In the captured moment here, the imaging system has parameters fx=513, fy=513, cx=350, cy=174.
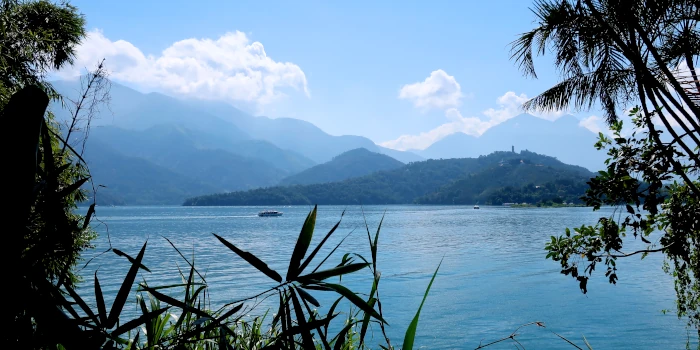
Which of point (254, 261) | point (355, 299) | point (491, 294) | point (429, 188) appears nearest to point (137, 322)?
point (254, 261)

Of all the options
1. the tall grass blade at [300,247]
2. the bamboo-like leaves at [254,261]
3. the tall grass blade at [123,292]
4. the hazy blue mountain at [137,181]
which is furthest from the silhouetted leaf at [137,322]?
the hazy blue mountain at [137,181]

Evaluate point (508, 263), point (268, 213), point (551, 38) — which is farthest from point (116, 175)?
point (551, 38)

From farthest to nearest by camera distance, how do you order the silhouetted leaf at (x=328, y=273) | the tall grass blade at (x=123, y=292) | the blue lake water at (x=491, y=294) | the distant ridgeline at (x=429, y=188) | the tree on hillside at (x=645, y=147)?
the distant ridgeline at (x=429, y=188) → the blue lake water at (x=491, y=294) → the tree on hillside at (x=645, y=147) → the silhouetted leaf at (x=328, y=273) → the tall grass blade at (x=123, y=292)

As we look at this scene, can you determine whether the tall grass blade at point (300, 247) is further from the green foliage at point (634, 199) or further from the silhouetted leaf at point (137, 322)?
the green foliage at point (634, 199)

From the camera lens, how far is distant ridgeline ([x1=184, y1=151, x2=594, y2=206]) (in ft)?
432

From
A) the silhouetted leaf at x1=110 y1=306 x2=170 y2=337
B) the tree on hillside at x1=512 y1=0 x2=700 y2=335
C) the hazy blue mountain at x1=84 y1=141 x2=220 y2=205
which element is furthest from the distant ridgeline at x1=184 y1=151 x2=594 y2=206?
the silhouetted leaf at x1=110 y1=306 x2=170 y2=337

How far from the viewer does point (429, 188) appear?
158m

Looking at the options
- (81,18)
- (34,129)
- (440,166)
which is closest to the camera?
(34,129)

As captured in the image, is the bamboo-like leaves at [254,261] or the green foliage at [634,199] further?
the green foliage at [634,199]

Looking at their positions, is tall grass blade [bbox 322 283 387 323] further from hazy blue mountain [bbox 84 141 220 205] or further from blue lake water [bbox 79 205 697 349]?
hazy blue mountain [bbox 84 141 220 205]

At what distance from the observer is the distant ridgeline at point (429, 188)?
432ft

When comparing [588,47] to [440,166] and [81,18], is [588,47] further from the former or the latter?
[440,166]

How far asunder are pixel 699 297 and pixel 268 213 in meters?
86.4

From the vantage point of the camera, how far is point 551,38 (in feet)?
25.0
